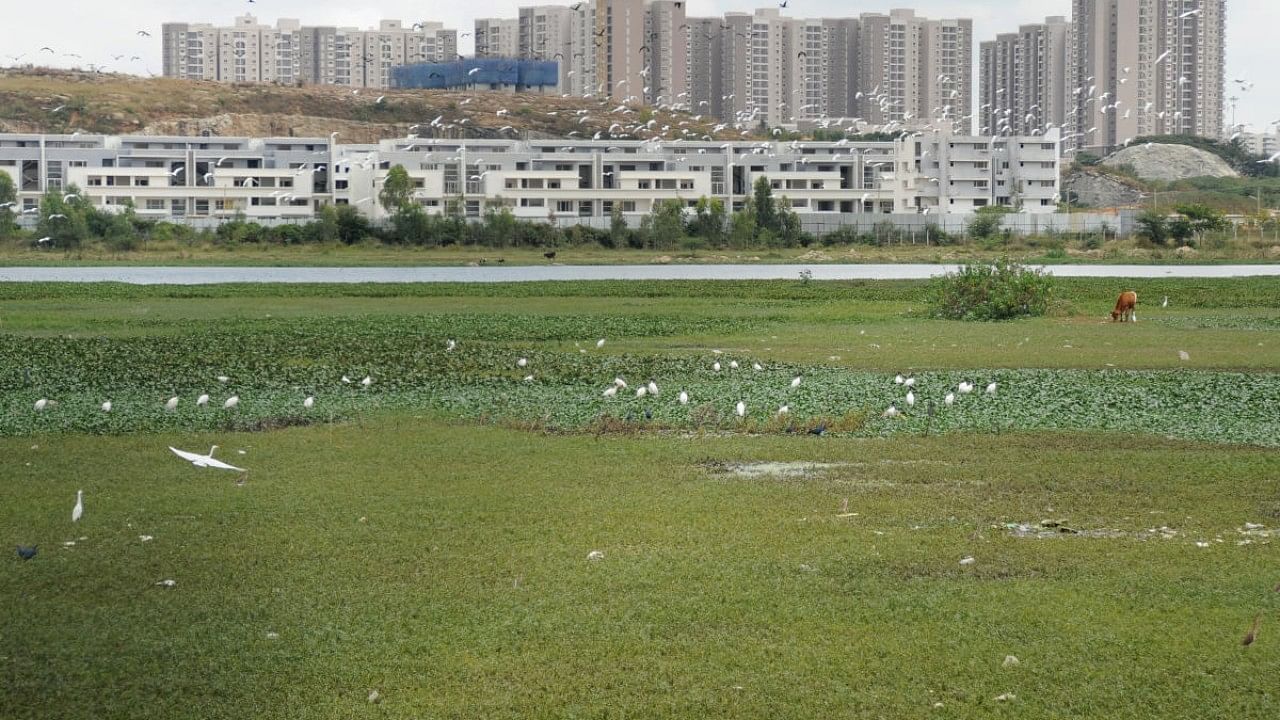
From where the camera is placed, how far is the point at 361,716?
825 cm

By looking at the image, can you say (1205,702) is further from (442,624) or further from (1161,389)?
A: (1161,389)

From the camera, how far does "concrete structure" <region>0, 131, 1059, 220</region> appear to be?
111 m

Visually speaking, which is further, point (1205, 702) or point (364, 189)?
point (364, 189)

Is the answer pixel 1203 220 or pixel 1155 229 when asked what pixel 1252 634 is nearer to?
pixel 1155 229

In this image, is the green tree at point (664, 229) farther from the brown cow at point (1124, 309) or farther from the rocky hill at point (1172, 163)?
the rocky hill at point (1172, 163)

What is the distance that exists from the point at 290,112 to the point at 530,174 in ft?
204

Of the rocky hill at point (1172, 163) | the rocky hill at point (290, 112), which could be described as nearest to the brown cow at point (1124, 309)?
the rocky hill at point (290, 112)

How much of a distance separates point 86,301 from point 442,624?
1609 inches

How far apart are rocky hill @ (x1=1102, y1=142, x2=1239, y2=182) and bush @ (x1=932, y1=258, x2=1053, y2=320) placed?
137806 millimetres

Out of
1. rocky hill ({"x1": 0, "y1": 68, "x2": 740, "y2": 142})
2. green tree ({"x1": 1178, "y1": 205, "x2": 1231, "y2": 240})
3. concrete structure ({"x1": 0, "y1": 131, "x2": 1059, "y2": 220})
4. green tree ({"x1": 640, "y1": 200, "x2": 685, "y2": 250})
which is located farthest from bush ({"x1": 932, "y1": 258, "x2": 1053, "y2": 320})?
rocky hill ({"x1": 0, "y1": 68, "x2": 740, "y2": 142})

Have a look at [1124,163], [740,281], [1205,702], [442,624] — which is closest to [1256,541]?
[1205,702]

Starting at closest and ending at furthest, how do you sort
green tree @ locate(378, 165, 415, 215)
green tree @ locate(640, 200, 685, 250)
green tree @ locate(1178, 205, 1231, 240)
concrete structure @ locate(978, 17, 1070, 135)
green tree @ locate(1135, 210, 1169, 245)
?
green tree @ locate(1135, 210, 1169, 245) → green tree @ locate(1178, 205, 1231, 240) → green tree @ locate(640, 200, 685, 250) → green tree @ locate(378, 165, 415, 215) → concrete structure @ locate(978, 17, 1070, 135)

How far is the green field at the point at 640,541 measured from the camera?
344 inches

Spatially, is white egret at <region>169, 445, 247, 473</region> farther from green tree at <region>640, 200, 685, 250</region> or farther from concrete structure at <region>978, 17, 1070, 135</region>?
concrete structure at <region>978, 17, 1070, 135</region>
